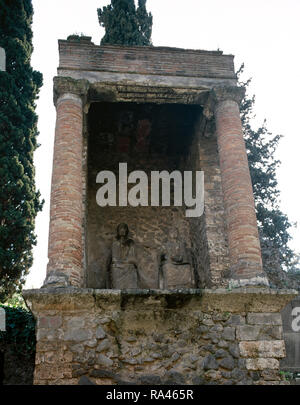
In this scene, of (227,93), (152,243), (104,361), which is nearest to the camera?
(104,361)

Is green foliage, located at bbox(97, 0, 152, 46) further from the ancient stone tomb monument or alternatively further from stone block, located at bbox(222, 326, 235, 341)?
stone block, located at bbox(222, 326, 235, 341)

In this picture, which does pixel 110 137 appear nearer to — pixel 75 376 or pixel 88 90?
pixel 88 90

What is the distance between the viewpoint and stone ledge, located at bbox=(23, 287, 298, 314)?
19.2 feet

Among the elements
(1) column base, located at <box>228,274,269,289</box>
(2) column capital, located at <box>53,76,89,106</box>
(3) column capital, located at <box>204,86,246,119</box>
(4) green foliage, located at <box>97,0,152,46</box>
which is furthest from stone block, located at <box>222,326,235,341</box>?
(4) green foliage, located at <box>97,0,152,46</box>

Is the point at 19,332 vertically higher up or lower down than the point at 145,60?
lower down

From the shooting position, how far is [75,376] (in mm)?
5574

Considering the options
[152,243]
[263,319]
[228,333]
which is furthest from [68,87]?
[263,319]

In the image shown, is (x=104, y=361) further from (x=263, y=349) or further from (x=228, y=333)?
(x=263, y=349)

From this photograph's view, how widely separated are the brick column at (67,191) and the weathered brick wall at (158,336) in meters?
0.60

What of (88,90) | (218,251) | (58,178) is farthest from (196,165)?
(58,178)

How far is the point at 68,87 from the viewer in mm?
7844

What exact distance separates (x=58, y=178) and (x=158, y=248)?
379 centimetres

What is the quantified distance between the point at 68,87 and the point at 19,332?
541cm

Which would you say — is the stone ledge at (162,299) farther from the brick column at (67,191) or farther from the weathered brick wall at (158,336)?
the brick column at (67,191)
